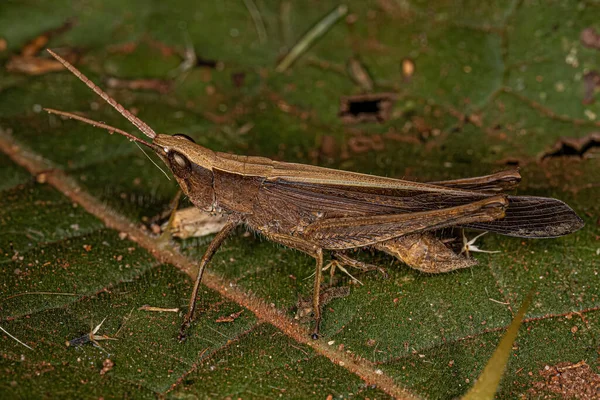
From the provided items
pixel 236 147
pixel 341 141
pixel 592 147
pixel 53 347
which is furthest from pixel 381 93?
pixel 53 347

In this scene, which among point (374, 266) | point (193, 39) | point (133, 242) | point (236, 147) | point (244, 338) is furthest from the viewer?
point (193, 39)

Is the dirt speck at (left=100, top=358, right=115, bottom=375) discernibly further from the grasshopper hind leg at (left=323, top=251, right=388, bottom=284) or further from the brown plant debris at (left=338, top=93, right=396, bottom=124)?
the brown plant debris at (left=338, top=93, right=396, bottom=124)

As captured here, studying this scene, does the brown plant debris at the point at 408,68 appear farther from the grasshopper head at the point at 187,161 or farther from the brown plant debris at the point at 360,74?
the grasshopper head at the point at 187,161

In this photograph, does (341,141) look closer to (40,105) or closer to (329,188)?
(329,188)

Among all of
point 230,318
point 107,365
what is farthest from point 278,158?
point 107,365

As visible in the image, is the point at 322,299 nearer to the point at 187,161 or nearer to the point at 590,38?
A: the point at 187,161

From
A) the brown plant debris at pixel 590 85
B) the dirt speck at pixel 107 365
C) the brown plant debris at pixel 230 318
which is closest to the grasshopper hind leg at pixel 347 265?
the brown plant debris at pixel 230 318
